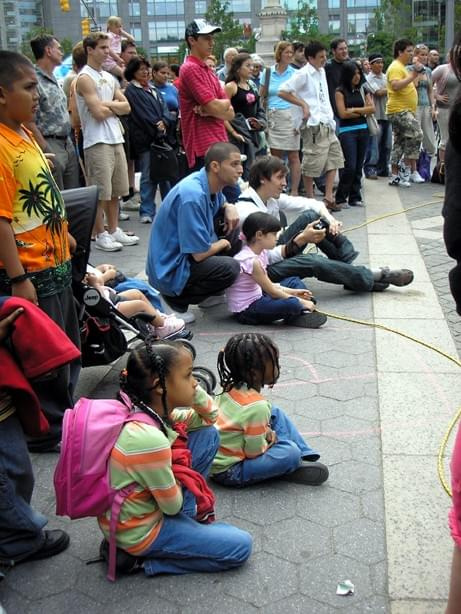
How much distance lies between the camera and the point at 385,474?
3.28 meters

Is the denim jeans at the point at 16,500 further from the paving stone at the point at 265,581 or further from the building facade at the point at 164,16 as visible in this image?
the building facade at the point at 164,16

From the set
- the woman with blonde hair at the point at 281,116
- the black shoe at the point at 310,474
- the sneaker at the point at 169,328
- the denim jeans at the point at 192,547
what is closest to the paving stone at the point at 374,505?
the black shoe at the point at 310,474

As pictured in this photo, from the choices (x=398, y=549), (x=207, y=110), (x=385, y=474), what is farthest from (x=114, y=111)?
(x=398, y=549)

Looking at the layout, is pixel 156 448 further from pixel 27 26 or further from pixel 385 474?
pixel 27 26

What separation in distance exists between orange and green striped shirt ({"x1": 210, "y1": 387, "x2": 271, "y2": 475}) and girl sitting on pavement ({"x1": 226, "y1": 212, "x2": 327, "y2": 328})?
2.06 meters

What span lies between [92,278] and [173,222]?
1206 millimetres

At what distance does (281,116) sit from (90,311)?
20.5ft

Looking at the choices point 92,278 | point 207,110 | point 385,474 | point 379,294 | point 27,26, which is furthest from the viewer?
point 27,26

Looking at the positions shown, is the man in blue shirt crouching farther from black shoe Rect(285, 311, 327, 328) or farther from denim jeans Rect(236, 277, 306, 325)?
black shoe Rect(285, 311, 327, 328)

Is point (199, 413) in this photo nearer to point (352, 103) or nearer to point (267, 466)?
point (267, 466)

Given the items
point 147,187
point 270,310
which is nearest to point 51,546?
point 270,310

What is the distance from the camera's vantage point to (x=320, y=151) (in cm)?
879

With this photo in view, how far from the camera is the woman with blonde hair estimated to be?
9.55m

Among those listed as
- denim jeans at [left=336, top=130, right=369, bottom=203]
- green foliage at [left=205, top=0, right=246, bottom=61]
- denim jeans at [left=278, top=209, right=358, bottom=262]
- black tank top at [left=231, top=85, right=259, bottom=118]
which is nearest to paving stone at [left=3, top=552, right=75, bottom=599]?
denim jeans at [left=278, top=209, right=358, bottom=262]
